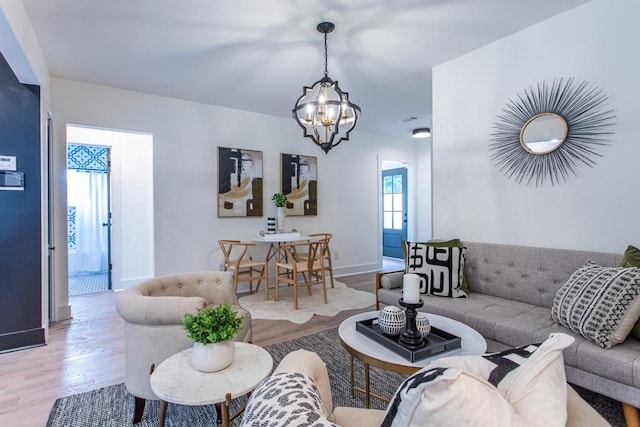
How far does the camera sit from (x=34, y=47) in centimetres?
261

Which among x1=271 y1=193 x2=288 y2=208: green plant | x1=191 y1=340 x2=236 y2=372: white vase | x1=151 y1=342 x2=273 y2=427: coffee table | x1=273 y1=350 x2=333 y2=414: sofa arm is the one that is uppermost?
x1=271 y1=193 x2=288 y2=208: green plant

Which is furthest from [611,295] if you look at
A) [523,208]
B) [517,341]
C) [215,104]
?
[215,104]

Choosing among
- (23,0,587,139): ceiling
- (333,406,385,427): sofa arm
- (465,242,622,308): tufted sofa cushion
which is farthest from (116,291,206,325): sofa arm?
(465,242,622,308): tufted sofa cushion

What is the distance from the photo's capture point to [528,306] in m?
2.38

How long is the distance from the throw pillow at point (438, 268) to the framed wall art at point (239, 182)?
2.61 metres

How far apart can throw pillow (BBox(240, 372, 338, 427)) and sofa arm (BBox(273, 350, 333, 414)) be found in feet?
0.43

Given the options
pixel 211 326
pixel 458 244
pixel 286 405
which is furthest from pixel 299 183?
pixel 286 405

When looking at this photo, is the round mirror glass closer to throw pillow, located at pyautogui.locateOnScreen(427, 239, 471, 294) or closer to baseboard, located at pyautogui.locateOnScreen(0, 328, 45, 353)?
throw pillow, located at pyautogui.locateOnScreen(427, 239, 471, 294)

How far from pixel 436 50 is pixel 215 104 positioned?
2.83 metres

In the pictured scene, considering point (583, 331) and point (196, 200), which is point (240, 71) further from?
point (583, 331)

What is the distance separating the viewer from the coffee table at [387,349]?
1517mm

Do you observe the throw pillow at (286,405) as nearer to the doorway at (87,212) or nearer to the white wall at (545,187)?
the white wall at (545,187)

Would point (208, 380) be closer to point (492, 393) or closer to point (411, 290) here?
point (411, 290)

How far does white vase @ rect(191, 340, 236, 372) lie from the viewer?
1.41 m
